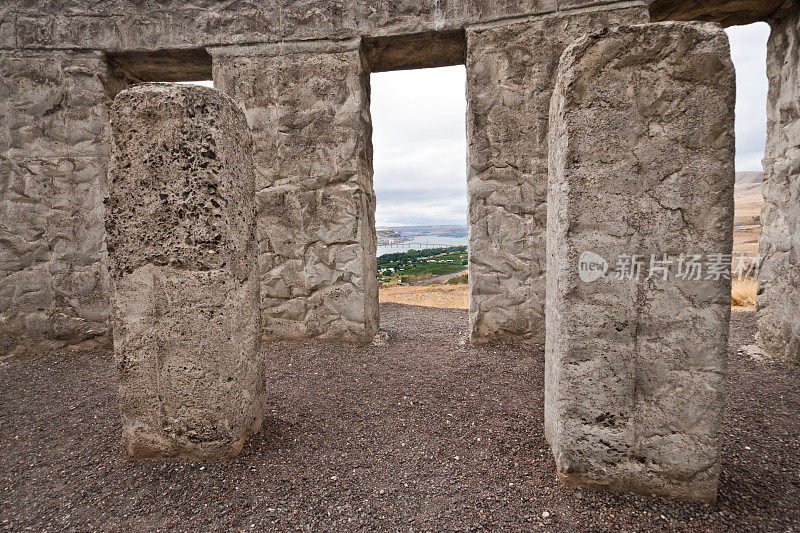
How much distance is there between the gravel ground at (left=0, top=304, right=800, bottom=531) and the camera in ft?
4.92

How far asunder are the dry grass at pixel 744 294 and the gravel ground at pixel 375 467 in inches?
105

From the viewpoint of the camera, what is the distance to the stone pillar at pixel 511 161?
3.19m

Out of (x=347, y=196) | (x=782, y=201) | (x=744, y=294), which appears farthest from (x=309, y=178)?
(x=744, y=294)

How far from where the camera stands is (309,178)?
3.51 meters

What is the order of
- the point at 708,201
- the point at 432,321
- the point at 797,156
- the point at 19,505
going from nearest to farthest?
the point at 708,201 → the point at 19,505 → the point at 797,156 → the point at 432,321

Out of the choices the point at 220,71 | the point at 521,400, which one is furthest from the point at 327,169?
the point at 521,400

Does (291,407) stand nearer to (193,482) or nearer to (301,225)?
(193,482)

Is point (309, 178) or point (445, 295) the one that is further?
point (445, 295)

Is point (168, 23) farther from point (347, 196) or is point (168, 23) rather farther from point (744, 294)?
point (744, 294)

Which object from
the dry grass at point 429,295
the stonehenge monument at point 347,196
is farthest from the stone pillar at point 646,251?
the dry grass at point 429,295

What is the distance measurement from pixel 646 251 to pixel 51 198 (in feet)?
15.7

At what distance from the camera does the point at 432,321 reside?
4.73 m

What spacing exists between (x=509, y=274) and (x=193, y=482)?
274cm

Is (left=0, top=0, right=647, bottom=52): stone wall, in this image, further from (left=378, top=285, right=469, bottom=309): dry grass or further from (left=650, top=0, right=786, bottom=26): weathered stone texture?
(left=378, top=285, right=469, bottom=309): dry grass
